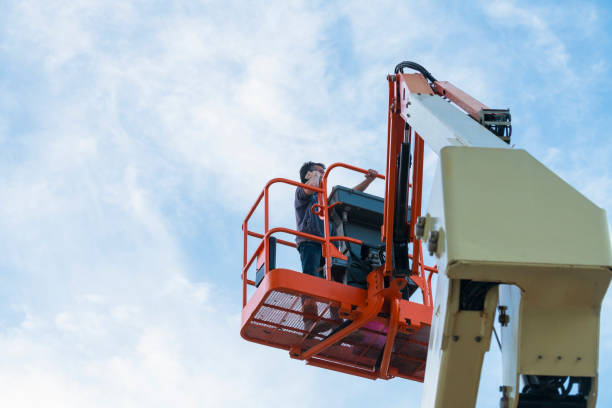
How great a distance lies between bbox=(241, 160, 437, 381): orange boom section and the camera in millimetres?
8211

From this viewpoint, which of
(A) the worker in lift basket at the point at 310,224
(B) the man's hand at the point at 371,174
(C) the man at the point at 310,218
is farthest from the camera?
(B) the man's hand at the point at 371,174

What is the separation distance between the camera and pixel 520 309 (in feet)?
12.3

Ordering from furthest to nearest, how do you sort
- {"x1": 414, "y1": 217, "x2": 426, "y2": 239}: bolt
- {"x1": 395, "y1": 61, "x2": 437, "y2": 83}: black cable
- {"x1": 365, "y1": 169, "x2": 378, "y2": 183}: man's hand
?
{"x1": 365, "y1": 169, "x2": 378, "y2": 183}: man's hand
{"x1": 395, "y1": 61, "x2": 437, "y2": 83}: black cable
{"x1": 414, "y1": 217, "x2": 426, "y2": 239}: bolt

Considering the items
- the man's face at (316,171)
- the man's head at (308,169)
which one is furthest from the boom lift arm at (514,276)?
the man's head at (308,169)

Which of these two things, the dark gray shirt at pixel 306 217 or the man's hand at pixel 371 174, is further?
the man's hand at pixel 371 174

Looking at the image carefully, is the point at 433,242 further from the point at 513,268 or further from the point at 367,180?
the point at 367,180

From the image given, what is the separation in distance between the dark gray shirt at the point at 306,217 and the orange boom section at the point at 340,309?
0.46 feet

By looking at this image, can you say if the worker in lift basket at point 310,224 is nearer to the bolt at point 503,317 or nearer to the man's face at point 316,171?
the man's face at point 316,171

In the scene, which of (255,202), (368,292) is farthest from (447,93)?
(255,202)

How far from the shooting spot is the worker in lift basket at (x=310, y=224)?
29.1 feet

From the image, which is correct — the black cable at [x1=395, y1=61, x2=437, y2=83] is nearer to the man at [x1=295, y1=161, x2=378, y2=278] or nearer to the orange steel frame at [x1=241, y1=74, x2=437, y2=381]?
the orange steel frame at [x1=241, y1=74, x2=437, y2=381]

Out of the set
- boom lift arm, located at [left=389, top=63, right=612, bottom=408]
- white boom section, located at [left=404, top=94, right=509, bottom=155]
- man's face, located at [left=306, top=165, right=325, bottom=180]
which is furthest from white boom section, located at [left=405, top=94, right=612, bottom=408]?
man's face, located at [left=306, top=165, right=325, bottom=180]

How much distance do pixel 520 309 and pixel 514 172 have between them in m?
0.65

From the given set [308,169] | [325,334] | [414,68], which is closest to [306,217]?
[308,169]
